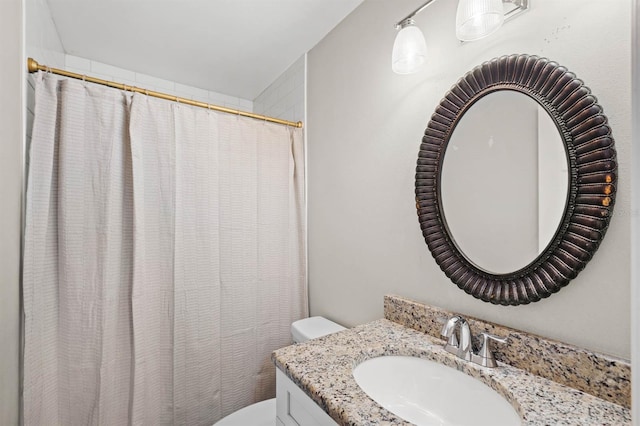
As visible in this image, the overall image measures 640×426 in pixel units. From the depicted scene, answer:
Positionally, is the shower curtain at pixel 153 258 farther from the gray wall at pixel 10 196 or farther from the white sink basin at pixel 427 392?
the white sink basin at pixel 427 392

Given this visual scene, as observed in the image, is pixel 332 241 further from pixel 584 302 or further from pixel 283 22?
pixel 283 22

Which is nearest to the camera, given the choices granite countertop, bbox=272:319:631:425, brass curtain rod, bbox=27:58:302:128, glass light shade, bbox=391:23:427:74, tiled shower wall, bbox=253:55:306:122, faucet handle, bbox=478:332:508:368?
granite countertop, bbox=272:319:631:425

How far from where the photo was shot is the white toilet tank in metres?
1.56

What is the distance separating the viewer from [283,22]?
1631mm

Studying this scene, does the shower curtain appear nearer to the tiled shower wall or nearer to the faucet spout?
the tiled shower wall

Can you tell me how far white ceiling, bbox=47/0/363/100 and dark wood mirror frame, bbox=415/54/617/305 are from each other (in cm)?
92

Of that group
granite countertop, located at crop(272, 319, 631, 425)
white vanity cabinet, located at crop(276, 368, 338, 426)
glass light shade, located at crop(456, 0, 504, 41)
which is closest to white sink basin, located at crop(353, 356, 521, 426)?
granite countertop, located at crop(272, 319, 631, 425)

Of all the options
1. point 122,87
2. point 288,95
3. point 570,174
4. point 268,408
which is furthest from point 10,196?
point 570,174

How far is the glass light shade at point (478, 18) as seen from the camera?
801mm

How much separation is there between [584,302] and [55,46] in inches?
104

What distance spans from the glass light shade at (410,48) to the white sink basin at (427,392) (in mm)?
1028

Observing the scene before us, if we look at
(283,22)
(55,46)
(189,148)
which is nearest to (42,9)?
(55,46)

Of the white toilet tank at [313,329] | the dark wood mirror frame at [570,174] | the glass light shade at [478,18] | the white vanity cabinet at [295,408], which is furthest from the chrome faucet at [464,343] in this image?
the glass light shade at [478,18]

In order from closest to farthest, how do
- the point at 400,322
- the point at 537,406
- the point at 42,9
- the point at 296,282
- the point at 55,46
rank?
the point at 537,406 < the point at 400,322 < the point at 42,9 < the point at 55,46 < the point at 296,282
